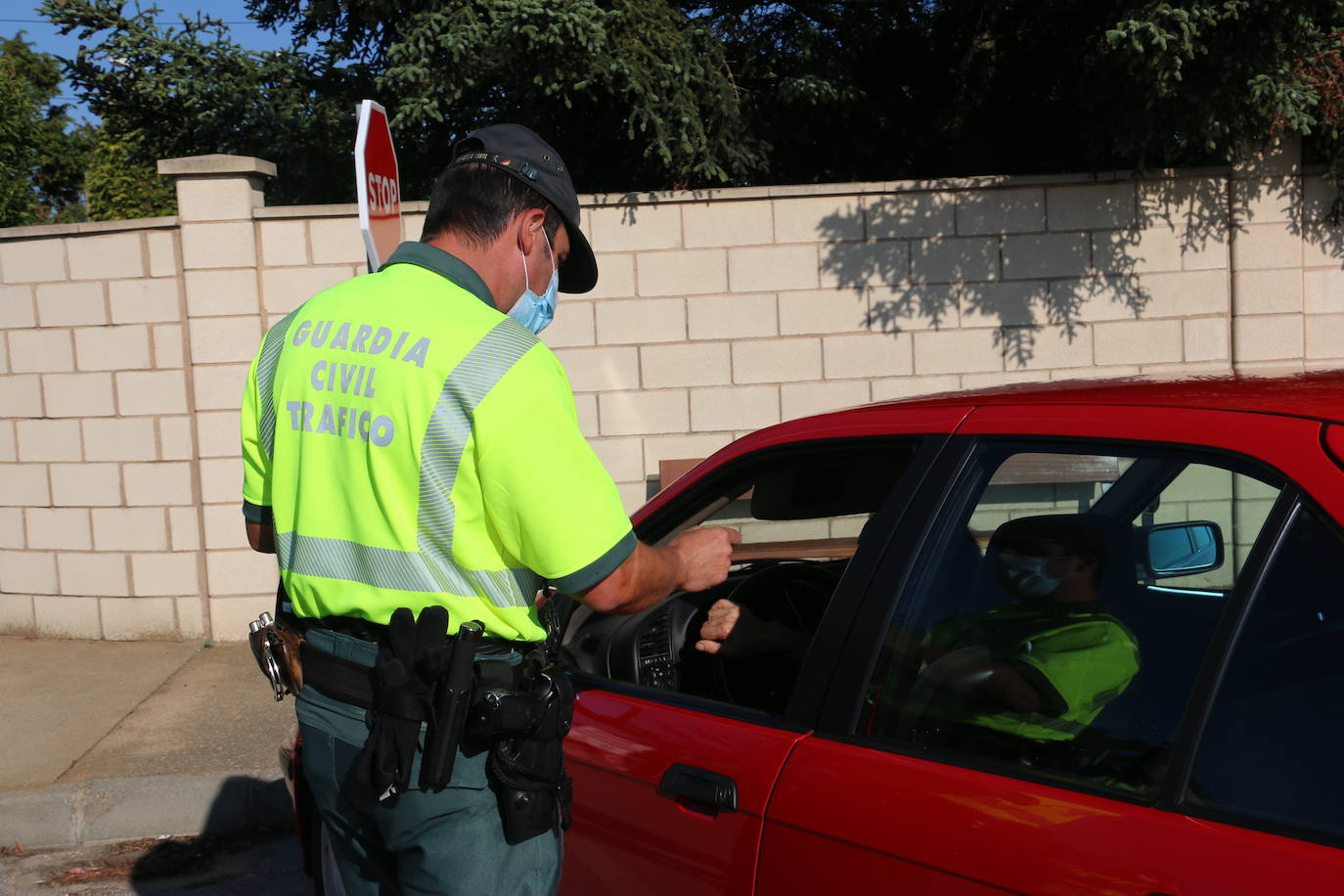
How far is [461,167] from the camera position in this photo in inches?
84.5

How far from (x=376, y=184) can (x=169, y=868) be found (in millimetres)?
2495

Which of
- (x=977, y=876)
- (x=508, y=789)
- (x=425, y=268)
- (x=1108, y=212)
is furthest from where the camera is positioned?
(x=1108, y=212)

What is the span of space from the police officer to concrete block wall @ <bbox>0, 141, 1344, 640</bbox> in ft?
14.6

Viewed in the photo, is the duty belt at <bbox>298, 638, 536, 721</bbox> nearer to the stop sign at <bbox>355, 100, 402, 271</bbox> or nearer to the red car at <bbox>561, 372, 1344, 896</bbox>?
the red car at <bbox>561, 372, 1344, 896</bbox>

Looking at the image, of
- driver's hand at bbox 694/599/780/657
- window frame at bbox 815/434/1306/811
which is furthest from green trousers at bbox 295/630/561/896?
driver's hand at bbox 694/599/780/657

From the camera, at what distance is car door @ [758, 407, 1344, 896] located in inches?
63.1

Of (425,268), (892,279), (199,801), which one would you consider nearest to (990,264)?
(892,279)

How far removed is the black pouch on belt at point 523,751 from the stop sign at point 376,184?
6.57 feet

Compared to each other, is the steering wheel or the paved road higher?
the steering wheel

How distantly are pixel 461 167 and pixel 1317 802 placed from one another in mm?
1613

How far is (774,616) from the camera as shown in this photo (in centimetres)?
286

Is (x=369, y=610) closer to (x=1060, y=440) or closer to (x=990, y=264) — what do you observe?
(x=1060, y=440)

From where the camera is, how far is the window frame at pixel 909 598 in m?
1.67

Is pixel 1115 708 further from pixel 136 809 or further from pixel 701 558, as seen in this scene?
pixel 136 809
